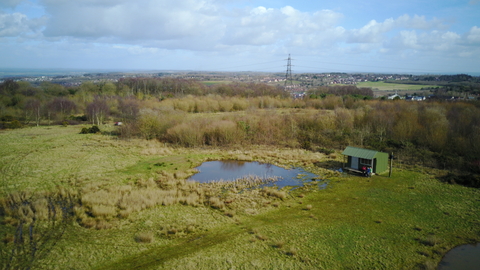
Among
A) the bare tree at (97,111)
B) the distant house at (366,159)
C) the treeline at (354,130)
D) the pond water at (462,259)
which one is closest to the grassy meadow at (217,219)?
the pond water at (462,259)

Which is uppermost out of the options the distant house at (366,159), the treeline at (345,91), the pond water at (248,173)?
the treeline at (345,91)

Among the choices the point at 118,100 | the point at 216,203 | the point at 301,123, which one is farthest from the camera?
the point at 118,100

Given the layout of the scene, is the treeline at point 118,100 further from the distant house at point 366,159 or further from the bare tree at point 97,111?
the distant house at point 366,159

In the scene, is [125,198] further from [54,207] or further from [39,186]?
[39,186]

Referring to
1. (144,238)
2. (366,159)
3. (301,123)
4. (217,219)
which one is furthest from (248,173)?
(301,123)

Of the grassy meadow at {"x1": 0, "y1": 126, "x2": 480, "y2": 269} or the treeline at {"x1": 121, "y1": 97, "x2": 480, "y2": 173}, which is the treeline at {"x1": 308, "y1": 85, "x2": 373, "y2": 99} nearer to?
the treeline at {"x1": 121, "y1": 97, "x2": 480, "y2": 173}

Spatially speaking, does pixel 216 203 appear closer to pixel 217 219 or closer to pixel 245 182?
pixel 217 219

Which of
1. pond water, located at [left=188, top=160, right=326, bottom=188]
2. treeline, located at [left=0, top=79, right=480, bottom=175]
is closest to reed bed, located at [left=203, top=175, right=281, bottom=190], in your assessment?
pond water, located at [left=188, top=160, right=326, bottom=188]

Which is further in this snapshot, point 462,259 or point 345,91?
point 345,91
